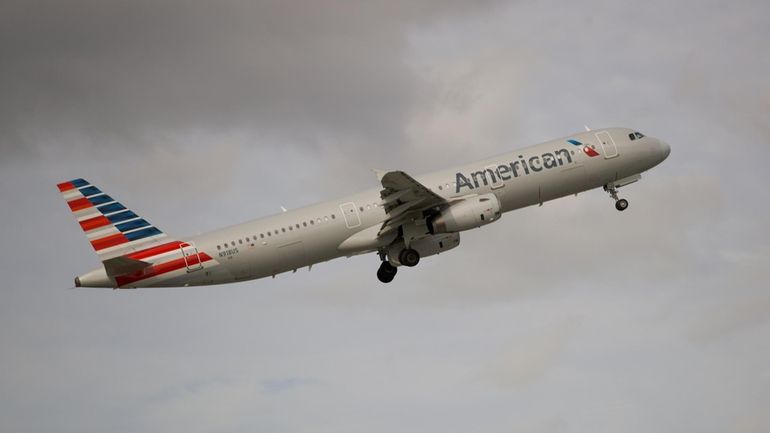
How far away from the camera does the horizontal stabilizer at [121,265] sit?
189 feet

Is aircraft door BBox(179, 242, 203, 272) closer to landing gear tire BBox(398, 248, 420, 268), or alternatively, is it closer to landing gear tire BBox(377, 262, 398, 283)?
landing gear tire BBox(398, 248, 420, 268)

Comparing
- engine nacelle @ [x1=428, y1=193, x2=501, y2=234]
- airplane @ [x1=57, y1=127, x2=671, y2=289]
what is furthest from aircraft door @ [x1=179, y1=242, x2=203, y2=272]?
engine nacelle @ [x1=428, y1=193, x2=501, y2=234]

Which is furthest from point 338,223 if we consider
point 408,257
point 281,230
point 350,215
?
point 408,257

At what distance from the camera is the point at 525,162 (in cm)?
6406

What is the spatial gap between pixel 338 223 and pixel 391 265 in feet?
24.6

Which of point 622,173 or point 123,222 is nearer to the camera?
point 123,222

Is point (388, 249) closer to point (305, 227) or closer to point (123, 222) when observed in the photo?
point (305, 227)

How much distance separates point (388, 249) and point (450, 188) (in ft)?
20.6

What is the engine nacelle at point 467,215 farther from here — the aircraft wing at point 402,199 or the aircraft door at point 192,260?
the aircraft door at point 192,260

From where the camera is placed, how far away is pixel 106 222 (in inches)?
2394

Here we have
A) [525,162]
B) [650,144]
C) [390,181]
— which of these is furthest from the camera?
[650,144]

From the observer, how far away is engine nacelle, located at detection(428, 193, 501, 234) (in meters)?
60.7

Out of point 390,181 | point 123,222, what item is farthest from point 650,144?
point 123,222

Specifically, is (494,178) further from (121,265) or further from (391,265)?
(121,265)
